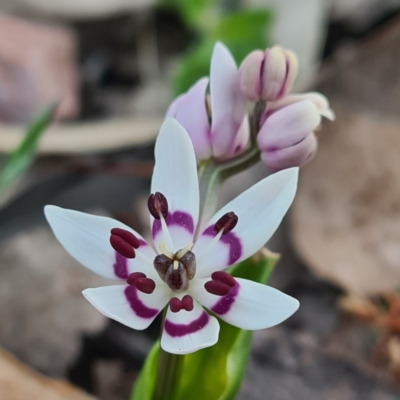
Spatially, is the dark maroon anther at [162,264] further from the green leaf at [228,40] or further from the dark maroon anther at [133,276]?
the green leaf at [228,40]

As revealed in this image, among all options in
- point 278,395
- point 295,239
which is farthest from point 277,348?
point 295,239

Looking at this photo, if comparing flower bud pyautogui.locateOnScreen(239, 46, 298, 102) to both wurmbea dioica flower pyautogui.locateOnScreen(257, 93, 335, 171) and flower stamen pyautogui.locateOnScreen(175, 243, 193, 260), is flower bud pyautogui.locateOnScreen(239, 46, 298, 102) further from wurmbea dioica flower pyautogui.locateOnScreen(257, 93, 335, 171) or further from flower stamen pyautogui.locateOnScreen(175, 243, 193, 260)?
flower stamen pyautogui.locateOnScreen(175, 243, 193, 260)

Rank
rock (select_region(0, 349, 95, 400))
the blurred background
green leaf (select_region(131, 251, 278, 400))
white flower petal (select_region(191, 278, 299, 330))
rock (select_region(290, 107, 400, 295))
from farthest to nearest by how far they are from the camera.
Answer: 1. rock (select_region(290, 107, 400, 295))
2. the blurred background
3. rock (select_region(0, 349, 95, 400))
4. green leaf (select_region(131, 251, 278, 400))
5. white flower petal (select_region(191, 278, 299, 330))

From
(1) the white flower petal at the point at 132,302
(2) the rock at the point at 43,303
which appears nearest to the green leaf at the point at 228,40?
(2) the rock at the point at 43,303

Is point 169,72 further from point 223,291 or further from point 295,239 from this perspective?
point 223,291

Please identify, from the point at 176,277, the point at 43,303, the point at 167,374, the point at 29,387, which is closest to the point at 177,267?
the point at 176,277

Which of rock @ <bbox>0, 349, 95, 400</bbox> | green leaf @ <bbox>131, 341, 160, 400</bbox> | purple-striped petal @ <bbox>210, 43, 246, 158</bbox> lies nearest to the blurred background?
rock @ <bbox>0, 349, 95, 400</bbox>
